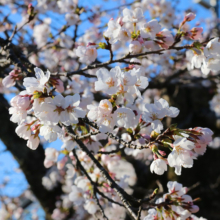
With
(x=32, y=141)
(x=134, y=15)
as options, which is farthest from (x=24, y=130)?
(x=134, y=15)

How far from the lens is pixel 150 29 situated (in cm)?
122

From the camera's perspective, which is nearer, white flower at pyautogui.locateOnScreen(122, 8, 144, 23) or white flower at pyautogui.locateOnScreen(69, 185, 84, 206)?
white flower at pyautogui.locateOnScreen(122, 8, 144, 23)

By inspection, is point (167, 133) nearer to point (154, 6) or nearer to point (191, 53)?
point (191, 53)

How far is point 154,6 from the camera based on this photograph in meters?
3.27

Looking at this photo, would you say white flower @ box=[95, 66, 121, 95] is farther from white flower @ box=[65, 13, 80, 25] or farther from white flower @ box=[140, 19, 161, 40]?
white flower @ box=[65, 13, 80, 25]

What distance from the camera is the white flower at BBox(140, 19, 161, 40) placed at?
1208mm

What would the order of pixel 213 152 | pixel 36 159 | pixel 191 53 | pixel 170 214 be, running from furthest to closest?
1. pixel 213 152
2. pixel 36 159
3. pixel 191 53
4. pixel 170 214

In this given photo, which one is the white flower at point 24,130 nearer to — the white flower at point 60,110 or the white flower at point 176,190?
the white flower at point 60,110

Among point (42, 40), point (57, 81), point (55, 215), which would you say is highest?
point (57, 81)

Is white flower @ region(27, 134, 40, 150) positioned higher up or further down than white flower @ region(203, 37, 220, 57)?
further down

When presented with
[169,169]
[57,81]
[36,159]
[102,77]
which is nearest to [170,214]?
[102,77]

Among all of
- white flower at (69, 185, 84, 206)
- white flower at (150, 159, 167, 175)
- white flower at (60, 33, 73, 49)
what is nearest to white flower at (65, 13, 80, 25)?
white flower at (60, 33, 73, 49)

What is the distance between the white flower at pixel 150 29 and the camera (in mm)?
1208

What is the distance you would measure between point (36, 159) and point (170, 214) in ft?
5.80
